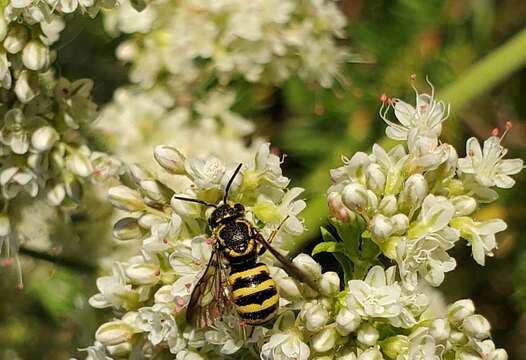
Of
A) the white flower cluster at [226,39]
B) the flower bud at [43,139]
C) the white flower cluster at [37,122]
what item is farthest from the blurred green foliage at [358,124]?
the flower bud at [43,139]

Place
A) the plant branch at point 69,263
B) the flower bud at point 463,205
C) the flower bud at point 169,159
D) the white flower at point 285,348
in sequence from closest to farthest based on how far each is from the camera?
the white flower at point 285,348, the flower bud at point 463,205, the flower bud at point 169,159, the plant branch at point 69,263

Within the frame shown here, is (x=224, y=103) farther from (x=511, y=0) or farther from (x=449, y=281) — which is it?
(x=511, y=0)

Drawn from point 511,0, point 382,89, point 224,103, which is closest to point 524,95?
point 511,0

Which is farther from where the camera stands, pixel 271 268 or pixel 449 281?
pixel 449 281

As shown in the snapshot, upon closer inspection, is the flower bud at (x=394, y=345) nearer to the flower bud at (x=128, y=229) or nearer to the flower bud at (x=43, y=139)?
the flower bud at (x=128, y=229)

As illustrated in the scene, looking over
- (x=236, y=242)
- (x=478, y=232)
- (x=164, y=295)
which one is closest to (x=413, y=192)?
(x=478, y=232)

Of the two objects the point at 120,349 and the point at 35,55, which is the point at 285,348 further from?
the point at 35,55
